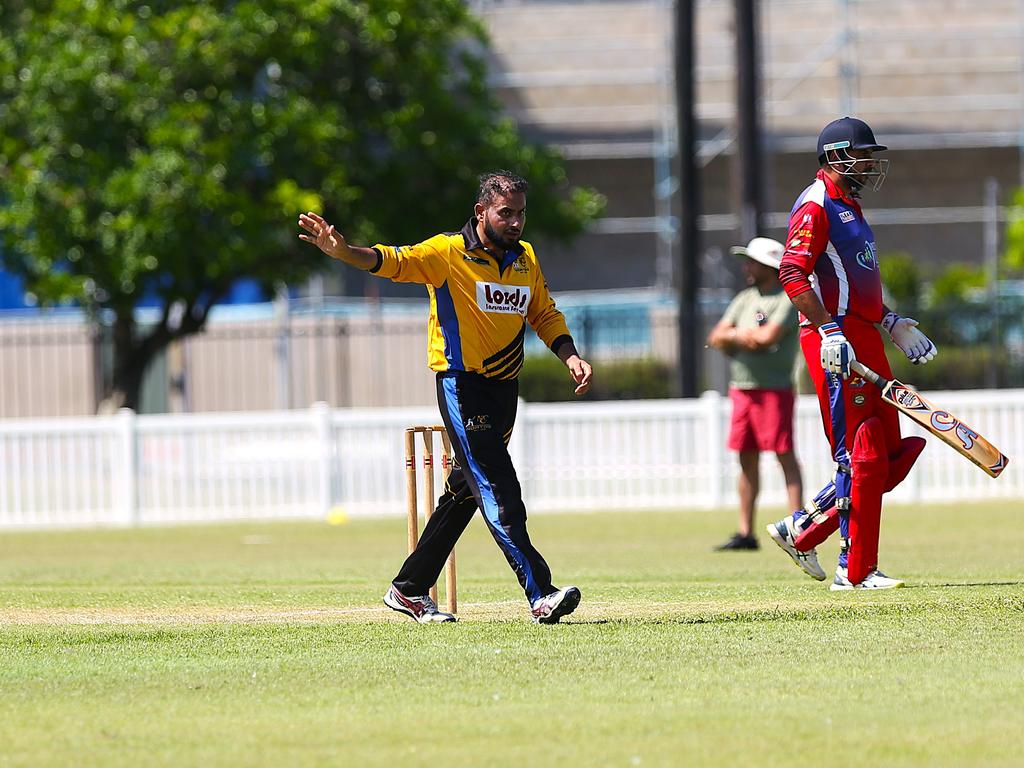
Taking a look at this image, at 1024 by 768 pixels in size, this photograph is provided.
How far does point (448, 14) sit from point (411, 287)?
17.7m

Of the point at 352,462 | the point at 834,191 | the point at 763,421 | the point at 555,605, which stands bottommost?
the point at 352,462

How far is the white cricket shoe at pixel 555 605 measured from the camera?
296 inches

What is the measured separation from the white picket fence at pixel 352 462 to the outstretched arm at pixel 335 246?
10.6m

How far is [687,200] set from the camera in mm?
23328

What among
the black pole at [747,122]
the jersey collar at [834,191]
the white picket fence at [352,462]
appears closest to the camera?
the jersey collar at [834,191]

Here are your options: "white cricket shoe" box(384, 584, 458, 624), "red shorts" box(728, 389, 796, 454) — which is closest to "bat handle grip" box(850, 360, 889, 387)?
"white cricket shoe" box(384, 584, 458, 624)

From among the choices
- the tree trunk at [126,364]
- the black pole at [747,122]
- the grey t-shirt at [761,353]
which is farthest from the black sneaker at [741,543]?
the tree trunk at [126,364]

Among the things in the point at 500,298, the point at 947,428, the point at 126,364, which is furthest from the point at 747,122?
the point at 500,298

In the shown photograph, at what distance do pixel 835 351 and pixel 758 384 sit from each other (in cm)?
450

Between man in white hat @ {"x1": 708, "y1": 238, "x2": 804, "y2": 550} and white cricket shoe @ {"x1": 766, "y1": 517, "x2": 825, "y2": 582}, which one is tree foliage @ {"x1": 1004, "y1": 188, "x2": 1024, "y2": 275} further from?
white cricket shoe @ {"x1": 766, "y1": 517, "x2": 825, "y2": 582}

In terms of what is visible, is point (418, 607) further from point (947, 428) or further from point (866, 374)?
point (947, 428)

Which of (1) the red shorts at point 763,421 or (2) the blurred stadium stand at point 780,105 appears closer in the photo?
(1) the red shorts at point 763,421

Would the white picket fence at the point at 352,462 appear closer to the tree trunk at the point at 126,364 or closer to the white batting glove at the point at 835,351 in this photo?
the tree trunk at the point at 126,364

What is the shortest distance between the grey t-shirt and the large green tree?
407 inches
